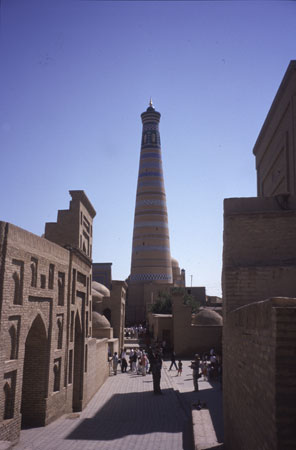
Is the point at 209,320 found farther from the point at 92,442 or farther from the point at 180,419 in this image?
the point at 92,442

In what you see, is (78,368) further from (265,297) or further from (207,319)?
(207,319)

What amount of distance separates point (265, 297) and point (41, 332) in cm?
495

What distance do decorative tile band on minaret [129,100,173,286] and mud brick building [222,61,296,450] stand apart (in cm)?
2665

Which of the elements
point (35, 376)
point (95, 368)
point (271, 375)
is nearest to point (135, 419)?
point (35, 376)

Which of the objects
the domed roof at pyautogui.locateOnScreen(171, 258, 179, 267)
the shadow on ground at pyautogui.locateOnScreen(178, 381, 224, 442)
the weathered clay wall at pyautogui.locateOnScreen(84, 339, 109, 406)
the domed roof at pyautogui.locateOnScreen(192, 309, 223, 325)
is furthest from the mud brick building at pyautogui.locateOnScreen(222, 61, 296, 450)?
the domed roof at pyautogui.locateOnScreen(171, 258, 179, 267)

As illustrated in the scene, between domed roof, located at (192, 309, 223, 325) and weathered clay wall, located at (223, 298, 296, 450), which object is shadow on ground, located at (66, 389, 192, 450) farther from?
domed roof, located at (192, 309, 223, 325)

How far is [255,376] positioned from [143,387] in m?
12.2

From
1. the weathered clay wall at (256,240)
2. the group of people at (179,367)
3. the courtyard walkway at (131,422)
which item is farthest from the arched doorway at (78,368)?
the weathered clay wall at (256,240)

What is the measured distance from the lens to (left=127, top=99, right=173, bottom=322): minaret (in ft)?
139

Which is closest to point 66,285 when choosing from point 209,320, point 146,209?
point 209,320

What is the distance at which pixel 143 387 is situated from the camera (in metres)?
15.2

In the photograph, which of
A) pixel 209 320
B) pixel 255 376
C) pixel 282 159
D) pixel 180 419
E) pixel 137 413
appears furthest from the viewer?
pixel 209 320

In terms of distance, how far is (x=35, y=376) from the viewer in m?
9.48

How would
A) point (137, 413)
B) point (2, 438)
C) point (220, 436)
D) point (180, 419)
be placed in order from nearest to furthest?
point (2, 438), point (220, 436), point (180, 419), point (137, 413)
